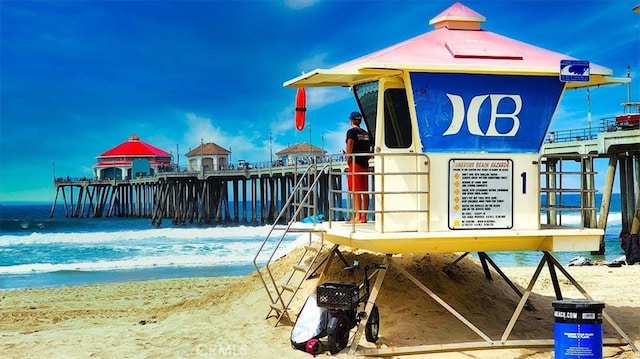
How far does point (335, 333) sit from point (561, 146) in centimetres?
2356

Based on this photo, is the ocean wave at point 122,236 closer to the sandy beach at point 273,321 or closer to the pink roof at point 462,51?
the sandy beach at point 273,321

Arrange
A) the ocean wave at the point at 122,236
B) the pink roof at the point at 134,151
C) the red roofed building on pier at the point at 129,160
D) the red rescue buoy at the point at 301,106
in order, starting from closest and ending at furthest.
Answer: the red rescue buoy at the point at 301,106 < the ocean wave at the point at 122,236 < the red roofed building on pier at the point at 129,160 < the pink roof at the point at 134,151

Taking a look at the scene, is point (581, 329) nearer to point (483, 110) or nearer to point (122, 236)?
point (483, 110)

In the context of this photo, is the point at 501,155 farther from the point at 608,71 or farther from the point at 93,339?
the point at 93,339

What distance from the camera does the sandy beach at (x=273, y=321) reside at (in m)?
9.23

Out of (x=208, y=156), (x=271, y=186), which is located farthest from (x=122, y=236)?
(x=208, y=156)

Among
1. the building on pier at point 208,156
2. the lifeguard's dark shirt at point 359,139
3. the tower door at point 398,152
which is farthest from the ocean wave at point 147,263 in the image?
the building on pier at point 208,156

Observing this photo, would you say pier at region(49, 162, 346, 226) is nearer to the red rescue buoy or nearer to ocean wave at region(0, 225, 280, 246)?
ocean wave at region(0, 225, 280, 246)

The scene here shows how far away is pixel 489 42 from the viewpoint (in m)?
9.55

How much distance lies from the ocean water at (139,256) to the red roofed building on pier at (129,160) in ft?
125

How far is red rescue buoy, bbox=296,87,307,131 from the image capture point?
1059cm

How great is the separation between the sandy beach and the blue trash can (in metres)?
0.73

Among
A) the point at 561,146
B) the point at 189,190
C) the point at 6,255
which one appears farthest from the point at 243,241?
the point at 189,190

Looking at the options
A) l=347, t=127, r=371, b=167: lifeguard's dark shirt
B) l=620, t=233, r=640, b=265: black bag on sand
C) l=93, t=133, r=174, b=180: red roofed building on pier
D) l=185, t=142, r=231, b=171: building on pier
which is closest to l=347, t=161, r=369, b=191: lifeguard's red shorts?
l=347, t=127, r=371, b=167: lifeguard's dark shirt
